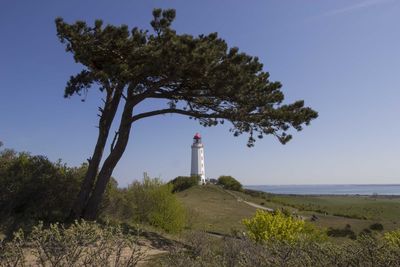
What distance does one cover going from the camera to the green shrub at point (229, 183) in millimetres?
60600

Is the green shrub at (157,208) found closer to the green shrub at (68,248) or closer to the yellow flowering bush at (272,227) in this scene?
the yellow flowering bush at (272,227)

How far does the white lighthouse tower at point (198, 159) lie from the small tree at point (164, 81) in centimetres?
4421

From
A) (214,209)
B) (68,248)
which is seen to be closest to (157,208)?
(68,248)

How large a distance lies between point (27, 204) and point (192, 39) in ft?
28.4

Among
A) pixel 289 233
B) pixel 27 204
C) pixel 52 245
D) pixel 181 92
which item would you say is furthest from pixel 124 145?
pixel 52 245

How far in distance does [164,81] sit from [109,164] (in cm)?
402

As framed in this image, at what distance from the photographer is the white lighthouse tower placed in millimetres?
62844

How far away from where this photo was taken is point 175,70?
1506 cm

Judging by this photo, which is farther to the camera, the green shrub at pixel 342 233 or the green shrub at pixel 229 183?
the green shrub at pixel 229 183

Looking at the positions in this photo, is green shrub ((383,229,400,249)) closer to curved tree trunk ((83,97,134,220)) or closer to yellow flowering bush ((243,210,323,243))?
yellow flowering bush ((243,210,323,243))

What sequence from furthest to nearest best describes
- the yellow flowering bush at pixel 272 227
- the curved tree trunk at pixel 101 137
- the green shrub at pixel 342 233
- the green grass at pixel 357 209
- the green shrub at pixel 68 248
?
the green grass at pixel 357 209 → the green shrub at pixel 342 233 → the curved tree trunk at pixel 101 137 → the yellow flowering bush at pixel 272 227 → the green shrub at pixel 68 248

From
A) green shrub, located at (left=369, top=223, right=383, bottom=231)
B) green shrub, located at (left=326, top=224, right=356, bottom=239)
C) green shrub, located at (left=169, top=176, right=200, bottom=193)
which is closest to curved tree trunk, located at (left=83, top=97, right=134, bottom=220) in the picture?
green shrub, located at (left=326, top=224, right=356, bottom=239)

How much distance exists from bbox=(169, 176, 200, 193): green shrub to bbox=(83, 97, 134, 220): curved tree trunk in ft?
121

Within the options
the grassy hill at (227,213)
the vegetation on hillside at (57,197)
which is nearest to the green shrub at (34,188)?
the vegetation on hillside at (57,197)
